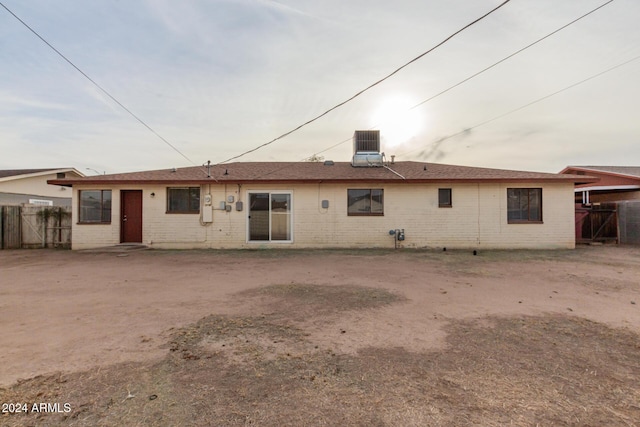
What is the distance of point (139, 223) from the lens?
486 inches

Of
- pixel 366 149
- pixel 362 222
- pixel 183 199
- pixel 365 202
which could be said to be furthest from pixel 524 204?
pixel 183 199

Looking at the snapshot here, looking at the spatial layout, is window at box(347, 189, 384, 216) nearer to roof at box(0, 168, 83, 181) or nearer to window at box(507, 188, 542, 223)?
window at box(507, 188, 542, 223)

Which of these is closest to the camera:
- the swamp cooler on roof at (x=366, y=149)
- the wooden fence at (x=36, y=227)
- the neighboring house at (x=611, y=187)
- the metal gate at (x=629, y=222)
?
the wooden fence at (x=36, y=227)

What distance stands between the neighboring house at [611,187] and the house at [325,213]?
7.91m

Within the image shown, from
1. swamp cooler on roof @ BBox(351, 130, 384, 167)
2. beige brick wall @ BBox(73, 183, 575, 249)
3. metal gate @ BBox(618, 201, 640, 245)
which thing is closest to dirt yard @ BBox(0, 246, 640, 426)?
beige brick wall @ BBox(73, 183, 575, 249)

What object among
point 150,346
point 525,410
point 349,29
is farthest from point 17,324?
point 349,29

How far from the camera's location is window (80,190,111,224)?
12.3 metres

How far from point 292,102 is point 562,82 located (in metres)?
9.57

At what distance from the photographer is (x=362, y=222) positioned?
1220 centimetres

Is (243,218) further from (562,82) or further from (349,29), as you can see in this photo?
(562,82)

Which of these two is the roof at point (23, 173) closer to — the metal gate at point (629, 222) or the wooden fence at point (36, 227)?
the wooden fence at point (36, 227)

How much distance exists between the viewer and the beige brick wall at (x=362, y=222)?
12.1 m

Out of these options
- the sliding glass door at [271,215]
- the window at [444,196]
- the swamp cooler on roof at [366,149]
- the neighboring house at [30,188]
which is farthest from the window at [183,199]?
the neighboring house at [30,188]

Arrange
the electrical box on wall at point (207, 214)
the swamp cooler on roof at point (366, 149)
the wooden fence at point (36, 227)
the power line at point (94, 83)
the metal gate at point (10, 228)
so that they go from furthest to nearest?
the swamp cooler on roof at point (366, 149) < the wooden fence at point (36, 227) < the metal gate at point (10, 228) < the electrical box on wall at point (207, 214) < the power line at point (94, 83)
